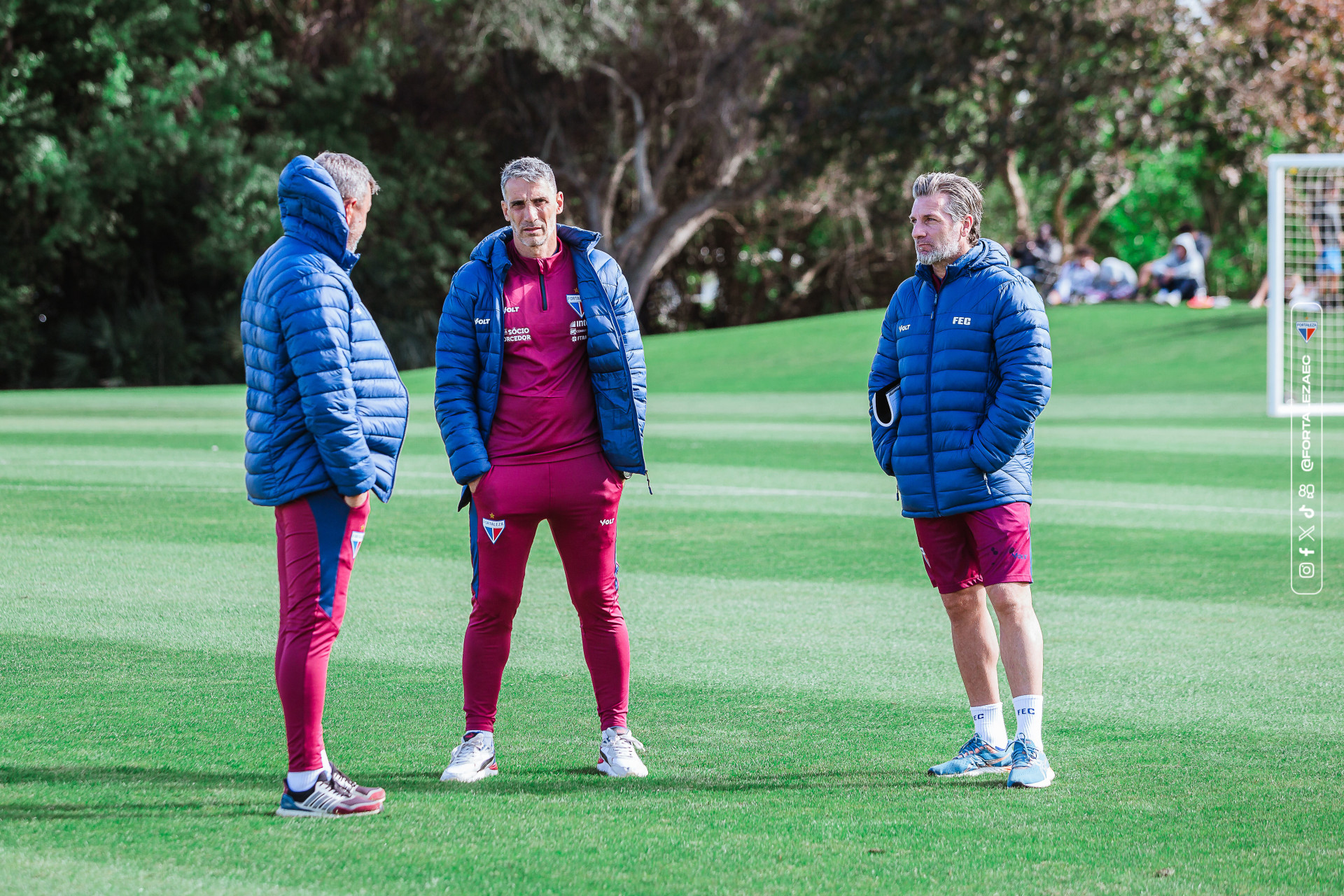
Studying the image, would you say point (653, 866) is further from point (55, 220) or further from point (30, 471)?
point (55, 220)

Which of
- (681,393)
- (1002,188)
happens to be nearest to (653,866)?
(681,393)

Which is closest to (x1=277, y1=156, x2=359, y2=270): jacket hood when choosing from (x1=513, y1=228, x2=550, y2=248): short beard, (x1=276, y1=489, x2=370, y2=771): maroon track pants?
(x1=513, y1=228, x2=550, y2=248): short beard

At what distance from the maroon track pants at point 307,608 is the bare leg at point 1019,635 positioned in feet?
7.07

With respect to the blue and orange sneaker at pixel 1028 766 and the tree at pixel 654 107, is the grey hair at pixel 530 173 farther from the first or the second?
the tree at pixel 654 107

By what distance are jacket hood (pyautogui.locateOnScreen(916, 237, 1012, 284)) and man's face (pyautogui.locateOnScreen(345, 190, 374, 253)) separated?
1.83 metres

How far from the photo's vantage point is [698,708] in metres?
5.98

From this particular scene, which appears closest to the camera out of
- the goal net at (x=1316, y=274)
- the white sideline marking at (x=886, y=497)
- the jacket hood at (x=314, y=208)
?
the jacket hood at (x=314, y=208)

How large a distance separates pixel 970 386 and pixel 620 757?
172 cm

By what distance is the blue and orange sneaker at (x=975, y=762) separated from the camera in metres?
5.02

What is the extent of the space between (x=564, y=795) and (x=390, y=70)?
36343 mm

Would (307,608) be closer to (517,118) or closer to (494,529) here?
(494,529)

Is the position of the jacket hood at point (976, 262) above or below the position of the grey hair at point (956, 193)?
below

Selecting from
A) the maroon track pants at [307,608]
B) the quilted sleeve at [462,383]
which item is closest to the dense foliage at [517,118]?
the quilted sleeve at [462,383]

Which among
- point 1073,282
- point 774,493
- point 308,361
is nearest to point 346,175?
point 308,361
